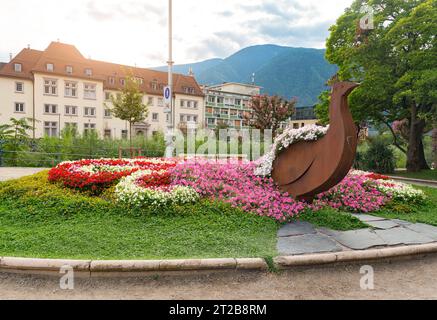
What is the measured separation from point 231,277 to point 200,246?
89cm

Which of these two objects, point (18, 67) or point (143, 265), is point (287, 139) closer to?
point (143, 265)

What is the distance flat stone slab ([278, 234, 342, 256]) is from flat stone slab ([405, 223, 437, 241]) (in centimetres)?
204

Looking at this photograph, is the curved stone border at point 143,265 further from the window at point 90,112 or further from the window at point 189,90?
the window at point 189,90

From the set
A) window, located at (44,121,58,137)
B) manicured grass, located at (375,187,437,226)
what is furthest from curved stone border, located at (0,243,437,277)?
window, located at (44,121,58,137)

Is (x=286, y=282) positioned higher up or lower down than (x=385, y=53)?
lower down

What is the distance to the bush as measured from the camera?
66.0 ft

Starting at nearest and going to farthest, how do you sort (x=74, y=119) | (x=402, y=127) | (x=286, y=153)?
(x=286, y=153) → (x=402, y=127) → (x=74, y=119)

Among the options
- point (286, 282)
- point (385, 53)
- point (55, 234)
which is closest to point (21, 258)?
point (55, 234)

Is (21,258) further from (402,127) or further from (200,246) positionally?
(402,127)

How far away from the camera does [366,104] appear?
1983 centimetres

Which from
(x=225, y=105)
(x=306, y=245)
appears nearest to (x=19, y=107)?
(x=225, y=105)

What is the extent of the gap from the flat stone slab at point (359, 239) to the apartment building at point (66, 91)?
1472 inches

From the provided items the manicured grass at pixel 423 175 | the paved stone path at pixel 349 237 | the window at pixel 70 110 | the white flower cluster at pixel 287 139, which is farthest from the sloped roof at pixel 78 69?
the paved stone path at pixel 349 237

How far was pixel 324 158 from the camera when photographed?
21.3ft
